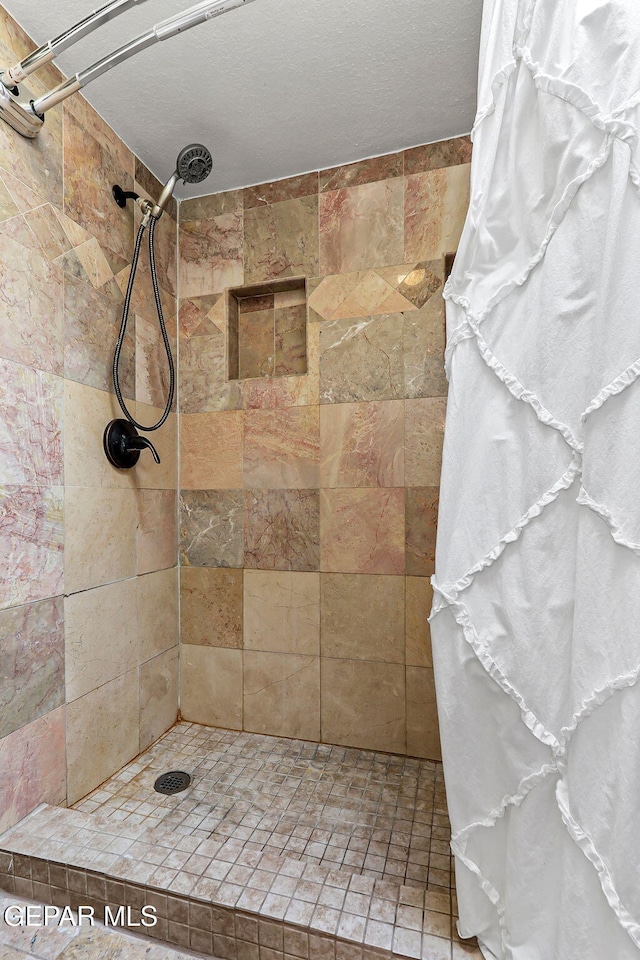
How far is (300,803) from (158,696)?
68 cm

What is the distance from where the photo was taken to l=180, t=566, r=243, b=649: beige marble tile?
1905 millimetres

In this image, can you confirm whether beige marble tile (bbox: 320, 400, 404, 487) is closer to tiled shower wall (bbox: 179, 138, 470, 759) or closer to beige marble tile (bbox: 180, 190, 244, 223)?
tiled shower wall (bbox: 179, 138, 470, 759)

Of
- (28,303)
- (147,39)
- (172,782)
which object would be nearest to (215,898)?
(172,782)

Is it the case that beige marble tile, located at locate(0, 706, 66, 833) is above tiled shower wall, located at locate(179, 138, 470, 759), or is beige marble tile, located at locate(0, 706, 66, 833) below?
below

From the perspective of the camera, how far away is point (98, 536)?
60.5 inches

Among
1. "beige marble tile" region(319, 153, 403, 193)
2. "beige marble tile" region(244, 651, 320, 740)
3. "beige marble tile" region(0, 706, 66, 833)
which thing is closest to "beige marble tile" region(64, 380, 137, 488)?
"beige marble tile" region(0, 706, 66, 833)

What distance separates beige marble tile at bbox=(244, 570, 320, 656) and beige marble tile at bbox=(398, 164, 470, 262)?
1251 mm

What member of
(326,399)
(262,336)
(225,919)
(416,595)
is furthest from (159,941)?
(262,336)

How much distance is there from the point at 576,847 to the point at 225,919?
725 millimetres

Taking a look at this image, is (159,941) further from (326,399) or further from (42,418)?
(326,399)

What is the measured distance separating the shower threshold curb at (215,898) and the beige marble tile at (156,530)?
2.64ft

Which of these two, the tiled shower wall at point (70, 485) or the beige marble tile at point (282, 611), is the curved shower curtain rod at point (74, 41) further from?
the beige marble tile at point (282, 611)

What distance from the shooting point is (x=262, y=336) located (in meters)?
1.99

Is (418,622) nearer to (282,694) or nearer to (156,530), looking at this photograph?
(282,694)
